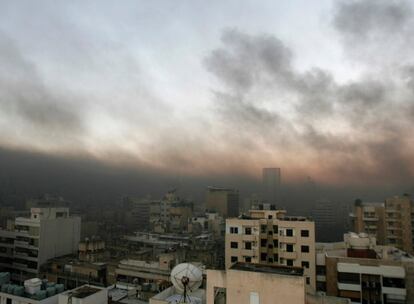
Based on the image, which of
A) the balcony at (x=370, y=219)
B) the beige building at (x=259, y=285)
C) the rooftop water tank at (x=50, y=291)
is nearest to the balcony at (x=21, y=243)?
the rooftop water tank at (x=50, y=291)

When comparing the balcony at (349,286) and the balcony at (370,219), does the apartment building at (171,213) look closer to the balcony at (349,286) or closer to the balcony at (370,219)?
the balcony at (370,219)

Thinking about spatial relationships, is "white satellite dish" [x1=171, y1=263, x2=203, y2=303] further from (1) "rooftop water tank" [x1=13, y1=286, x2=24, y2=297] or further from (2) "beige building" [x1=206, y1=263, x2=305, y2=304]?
(1) "rooftop water tank" [x1=13, y1=286, x2=24, y2=297]

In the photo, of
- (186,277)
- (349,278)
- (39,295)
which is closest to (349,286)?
(349,278)

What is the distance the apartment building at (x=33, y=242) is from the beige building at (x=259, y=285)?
35225 mm

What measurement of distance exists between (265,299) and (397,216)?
47.1m

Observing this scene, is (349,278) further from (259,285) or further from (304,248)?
(259,285)

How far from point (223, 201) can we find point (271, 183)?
3327 cm

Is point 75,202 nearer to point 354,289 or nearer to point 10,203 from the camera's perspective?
point 10,203

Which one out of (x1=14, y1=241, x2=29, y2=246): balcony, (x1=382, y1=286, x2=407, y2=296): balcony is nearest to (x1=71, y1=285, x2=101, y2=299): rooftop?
(x1=382, y1=286, x2=407, y2=296): balcony

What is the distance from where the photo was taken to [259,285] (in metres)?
14.6

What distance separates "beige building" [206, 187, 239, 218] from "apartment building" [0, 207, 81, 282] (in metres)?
88.9

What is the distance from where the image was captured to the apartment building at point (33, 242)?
43344 millimetres

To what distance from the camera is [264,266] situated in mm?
17109

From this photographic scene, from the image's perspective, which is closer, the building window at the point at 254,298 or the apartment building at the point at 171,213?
the building window at the point at 254,298
